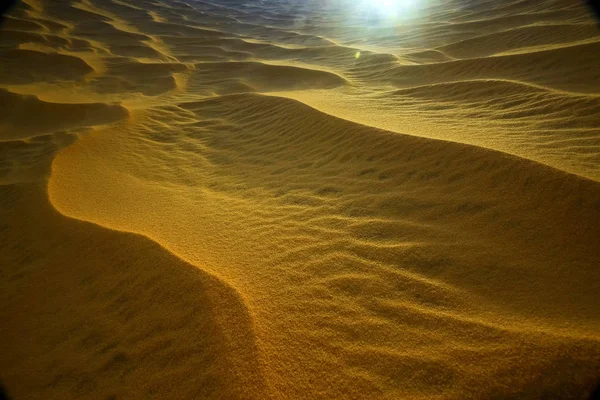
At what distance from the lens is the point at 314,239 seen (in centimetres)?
186

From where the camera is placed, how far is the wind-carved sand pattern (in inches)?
47.4

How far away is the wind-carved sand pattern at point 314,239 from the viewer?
1.20 m

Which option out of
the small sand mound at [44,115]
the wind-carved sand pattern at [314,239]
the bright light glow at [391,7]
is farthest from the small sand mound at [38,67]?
the bright light glow at [391,7]

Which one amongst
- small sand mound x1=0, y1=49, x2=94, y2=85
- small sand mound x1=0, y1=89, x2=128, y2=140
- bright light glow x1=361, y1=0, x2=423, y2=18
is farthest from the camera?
bright light glow x1=361, y1=0, x2=423, y2=18

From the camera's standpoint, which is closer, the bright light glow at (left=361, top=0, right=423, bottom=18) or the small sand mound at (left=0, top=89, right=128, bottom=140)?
the small sand mound at (left=0, top=89, right=128, bottom=140)

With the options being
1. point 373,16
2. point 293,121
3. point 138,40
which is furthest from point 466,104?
point 373,16

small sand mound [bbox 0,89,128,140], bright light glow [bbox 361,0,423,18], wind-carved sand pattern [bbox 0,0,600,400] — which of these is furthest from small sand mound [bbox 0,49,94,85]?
bright light glow [bbox 361,0,423,18]

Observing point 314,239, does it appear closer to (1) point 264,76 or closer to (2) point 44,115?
(2) point 44,115

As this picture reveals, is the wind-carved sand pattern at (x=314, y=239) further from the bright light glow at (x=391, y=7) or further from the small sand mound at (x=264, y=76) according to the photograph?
the bright light glow at (x=391, y=7)

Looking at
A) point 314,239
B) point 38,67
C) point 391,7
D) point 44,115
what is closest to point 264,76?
point 44,115

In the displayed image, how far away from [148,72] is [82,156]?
11.6 feet

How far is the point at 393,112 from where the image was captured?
344 centimetres

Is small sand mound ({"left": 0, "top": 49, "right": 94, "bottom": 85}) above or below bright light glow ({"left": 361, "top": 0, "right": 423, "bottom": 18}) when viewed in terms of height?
below

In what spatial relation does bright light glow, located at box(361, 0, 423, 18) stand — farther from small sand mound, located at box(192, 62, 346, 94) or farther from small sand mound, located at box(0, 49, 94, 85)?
small sand mound, located at box(0, 49, 94, 85)
